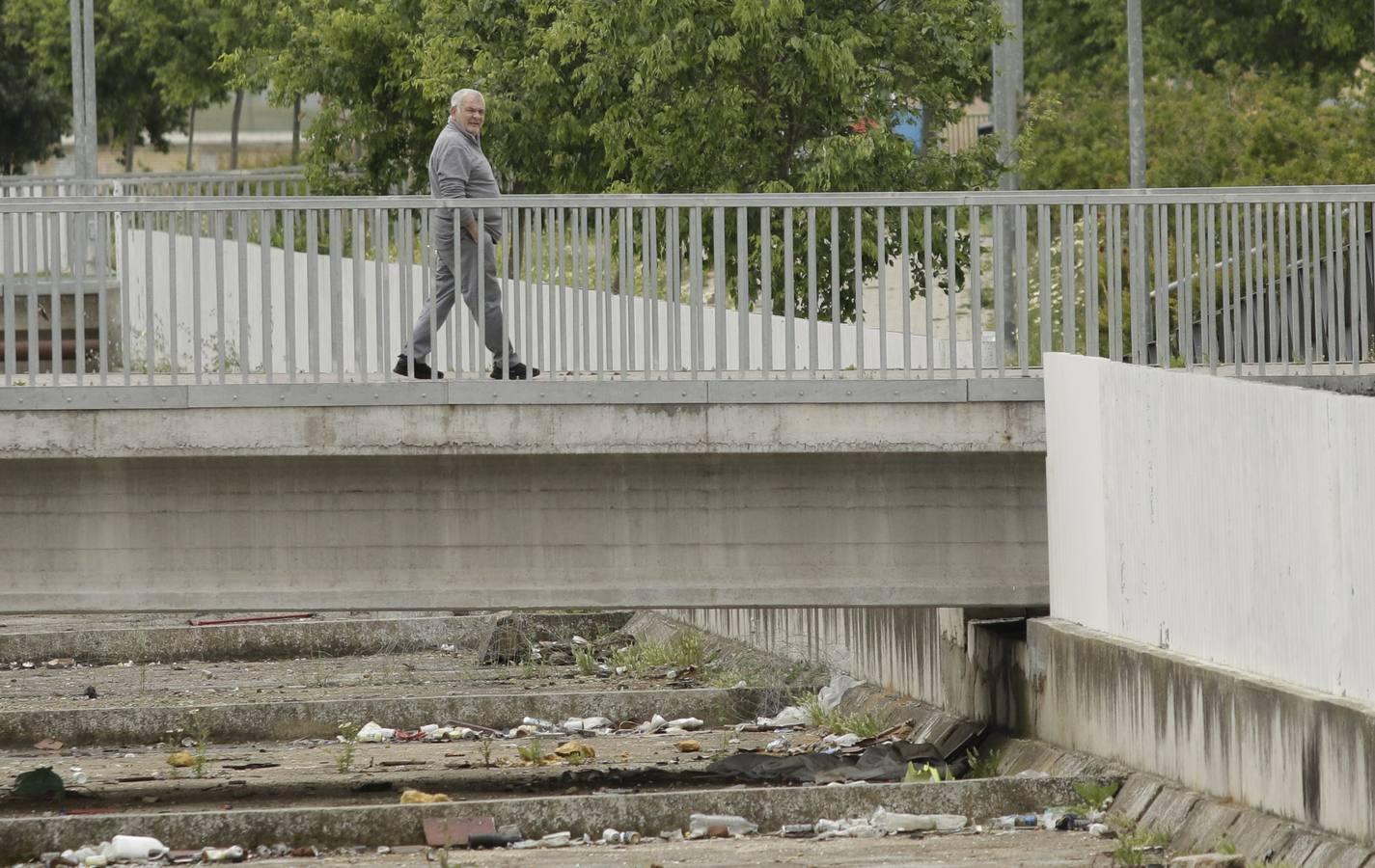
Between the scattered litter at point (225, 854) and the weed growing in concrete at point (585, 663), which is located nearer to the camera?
the scattered litter at point (225, 854)

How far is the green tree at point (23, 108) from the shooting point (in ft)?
152

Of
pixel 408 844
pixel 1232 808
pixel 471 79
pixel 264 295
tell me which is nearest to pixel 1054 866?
pixel 1232 808

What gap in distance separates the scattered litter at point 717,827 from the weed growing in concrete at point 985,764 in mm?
1854

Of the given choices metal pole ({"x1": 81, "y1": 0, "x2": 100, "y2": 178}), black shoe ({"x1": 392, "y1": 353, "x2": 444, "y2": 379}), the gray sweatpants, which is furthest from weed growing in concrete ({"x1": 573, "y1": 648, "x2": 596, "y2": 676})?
metal pole ({"x1": 81, "y1": 0, "x2": 100, "y2": 178})

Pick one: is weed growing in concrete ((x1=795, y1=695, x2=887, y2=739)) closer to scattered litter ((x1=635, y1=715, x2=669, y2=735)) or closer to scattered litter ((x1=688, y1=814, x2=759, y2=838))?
scattered litter ((x1=635, y1=715, x2=669, y2=735))

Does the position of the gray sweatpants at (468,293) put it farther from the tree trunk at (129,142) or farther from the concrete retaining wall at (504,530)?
the tree trunk at (129,142)

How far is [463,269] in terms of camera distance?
488 inches

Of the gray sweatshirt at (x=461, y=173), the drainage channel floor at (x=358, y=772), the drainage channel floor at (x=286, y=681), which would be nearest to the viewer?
the gray sweatshirt at (x=461, y=173)

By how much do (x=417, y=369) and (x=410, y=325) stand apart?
96 centimetres

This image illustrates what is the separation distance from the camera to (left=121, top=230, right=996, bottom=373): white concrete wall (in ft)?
40.1

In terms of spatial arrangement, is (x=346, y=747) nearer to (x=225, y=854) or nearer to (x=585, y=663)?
(x=225, y=854)

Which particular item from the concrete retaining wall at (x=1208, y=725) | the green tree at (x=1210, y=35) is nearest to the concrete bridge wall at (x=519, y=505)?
the concrete retaining wall at (x=1208, y=725)

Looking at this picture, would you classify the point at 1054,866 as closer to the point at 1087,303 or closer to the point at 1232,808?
the point at 1232,808

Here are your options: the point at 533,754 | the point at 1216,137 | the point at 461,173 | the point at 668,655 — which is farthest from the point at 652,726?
the point at 1216,137
